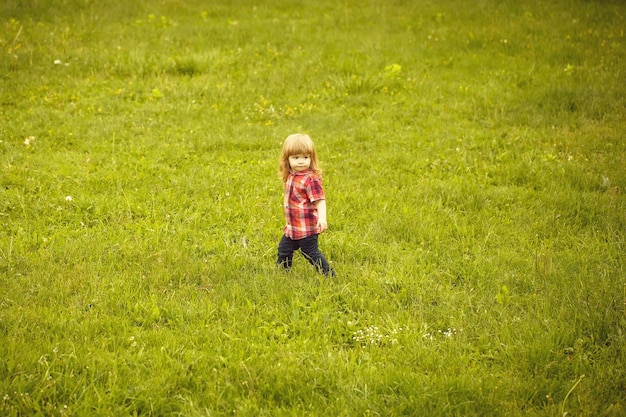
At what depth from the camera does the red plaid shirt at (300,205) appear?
17.0ft

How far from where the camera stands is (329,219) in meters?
6.42

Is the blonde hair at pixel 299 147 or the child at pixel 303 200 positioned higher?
the blonde hair at pixel 299 147

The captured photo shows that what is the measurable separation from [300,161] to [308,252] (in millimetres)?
848

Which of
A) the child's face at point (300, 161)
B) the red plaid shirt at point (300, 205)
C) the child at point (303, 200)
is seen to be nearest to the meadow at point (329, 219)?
the child at point (303, 200)

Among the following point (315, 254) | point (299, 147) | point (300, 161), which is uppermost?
point (299, 147)

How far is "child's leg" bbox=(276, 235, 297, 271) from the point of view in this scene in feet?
17.6

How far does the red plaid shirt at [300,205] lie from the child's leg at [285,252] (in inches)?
4.3

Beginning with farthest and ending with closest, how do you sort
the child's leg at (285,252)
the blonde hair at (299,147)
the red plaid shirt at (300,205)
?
the child's leg at (285,252) < the red plaid shirt at (300,205) < the blonde hair at (299,147)

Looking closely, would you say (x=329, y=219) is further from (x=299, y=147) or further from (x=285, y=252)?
(x=299, y=147)

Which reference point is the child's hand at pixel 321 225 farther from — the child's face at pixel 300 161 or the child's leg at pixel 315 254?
the child's face at pixel 300 161

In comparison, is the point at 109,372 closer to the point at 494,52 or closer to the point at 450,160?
the point at 450,160

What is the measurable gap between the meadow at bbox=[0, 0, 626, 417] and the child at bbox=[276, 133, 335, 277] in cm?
25

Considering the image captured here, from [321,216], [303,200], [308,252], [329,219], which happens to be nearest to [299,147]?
[303,200]

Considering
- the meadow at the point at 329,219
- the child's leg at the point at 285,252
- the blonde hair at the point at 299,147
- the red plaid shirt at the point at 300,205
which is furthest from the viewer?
the child's leg at the point at 285,252
